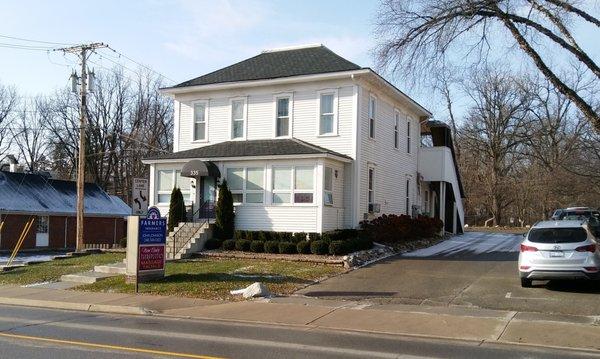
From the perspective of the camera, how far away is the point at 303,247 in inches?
865

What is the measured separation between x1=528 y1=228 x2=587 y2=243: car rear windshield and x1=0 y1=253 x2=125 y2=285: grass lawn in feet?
49.3

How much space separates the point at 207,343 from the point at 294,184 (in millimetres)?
14281

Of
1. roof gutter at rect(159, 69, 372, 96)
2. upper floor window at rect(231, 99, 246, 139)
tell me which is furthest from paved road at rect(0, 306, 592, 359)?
upper floor window at rect(231, 99, 246, 139)

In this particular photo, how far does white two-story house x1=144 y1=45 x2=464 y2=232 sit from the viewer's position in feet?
78.8

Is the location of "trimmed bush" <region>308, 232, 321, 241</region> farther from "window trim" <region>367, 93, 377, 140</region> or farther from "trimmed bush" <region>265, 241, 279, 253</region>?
"window trim" <region>367, 93, 377, 140</region>

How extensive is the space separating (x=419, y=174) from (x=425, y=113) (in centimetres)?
341

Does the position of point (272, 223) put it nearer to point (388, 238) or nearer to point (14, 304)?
point (388, 238)

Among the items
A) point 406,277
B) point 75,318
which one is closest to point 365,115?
point 406,277

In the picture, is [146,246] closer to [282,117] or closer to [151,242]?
[151,242]

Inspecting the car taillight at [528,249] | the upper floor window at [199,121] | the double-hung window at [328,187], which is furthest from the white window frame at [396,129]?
the car taillight at [528,249]

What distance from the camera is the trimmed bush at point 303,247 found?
21938 millimetres

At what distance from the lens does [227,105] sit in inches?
1083

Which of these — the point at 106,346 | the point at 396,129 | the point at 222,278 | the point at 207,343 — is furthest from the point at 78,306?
the point at 396,129

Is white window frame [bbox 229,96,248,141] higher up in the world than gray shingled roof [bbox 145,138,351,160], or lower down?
higher up
